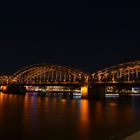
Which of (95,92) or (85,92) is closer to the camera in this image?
(85,92)

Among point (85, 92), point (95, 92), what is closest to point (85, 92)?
point (85, 92)

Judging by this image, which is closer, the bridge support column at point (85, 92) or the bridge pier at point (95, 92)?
the bridge pier at point (95, 92)

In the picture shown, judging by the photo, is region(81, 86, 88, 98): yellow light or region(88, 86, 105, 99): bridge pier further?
region(81, 86, 88, 98): yellow light

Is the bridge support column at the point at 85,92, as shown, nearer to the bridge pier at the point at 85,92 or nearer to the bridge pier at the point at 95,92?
the bridge pier at the point at 85,92

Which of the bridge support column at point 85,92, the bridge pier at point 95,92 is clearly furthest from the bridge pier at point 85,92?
the bridge pier at point 95,92

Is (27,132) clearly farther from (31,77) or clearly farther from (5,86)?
(5,86)

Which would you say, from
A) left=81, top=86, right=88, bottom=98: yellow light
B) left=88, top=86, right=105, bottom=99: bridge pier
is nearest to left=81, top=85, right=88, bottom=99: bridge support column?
left=81, top=86, right=88, bottom=98: yellow light

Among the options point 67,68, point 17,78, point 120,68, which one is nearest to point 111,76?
point 120,68

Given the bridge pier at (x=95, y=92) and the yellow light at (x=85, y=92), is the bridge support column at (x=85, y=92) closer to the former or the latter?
the yellow light at (x=85, y=92)

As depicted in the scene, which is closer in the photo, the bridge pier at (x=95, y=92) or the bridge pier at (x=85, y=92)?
the bridge pier at (x=95, y=92)

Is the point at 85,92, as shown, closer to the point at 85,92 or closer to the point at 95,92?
the point at 85,92

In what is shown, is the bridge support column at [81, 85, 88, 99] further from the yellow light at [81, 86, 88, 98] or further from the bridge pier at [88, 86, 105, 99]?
the bridge pier at [88, 86, 105, 99]

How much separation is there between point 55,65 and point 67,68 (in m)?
5.71

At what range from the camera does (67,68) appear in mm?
134375
